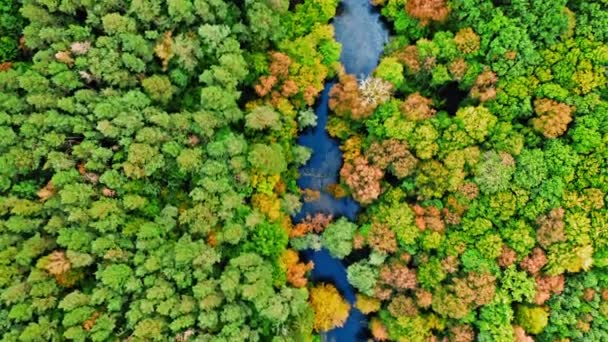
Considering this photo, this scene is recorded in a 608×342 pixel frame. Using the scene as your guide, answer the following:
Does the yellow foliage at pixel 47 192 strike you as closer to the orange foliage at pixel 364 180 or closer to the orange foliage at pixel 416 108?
the orange foliage at pixel 364 180

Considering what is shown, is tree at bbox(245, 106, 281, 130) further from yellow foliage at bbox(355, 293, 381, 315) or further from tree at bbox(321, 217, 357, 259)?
yellow foliage at bbox(355, 293, 381, 315)

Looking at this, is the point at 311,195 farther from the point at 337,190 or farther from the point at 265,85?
the point at 265,85

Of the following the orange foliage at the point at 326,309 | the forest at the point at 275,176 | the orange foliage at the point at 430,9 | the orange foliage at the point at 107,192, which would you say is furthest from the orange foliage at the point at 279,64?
the orange foliage at the point at 326,309

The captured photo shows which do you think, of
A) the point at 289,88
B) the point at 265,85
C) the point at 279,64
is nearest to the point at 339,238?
the point at 289,88

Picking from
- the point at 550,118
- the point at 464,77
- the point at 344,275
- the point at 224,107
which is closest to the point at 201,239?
the point at 224,107

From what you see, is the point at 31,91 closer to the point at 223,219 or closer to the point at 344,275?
the point at 223,219
